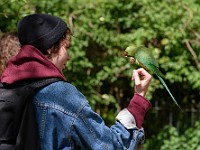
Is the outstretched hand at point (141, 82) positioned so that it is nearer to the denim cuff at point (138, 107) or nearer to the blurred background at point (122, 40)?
the denim cuff at point (138, 107)

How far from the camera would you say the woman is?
7.48ft

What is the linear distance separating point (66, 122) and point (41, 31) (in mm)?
421

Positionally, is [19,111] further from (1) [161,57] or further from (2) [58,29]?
(1) [161,57]

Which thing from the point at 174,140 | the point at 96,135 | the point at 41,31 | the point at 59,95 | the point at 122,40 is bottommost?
the point at 174,140

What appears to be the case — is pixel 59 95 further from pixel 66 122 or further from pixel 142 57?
pixel 142 57

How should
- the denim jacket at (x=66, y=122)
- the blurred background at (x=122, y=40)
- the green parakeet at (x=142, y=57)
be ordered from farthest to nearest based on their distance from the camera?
the blurred background at (x=122, y=40) < the green parakeet at (x=142, y=57) < the denim jacket at (x=66, y=122)

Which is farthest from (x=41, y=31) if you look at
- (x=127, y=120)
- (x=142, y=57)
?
(x=142, y=57)

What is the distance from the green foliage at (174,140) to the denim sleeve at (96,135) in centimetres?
471

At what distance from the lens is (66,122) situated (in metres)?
2.27

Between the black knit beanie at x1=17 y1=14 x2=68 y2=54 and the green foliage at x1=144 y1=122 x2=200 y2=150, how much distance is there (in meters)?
4.80

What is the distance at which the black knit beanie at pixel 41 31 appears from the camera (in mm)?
2414

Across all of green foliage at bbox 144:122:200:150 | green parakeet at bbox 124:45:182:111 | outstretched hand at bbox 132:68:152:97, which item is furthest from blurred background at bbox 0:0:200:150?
outstretched hand at bbox 132:68:152:97

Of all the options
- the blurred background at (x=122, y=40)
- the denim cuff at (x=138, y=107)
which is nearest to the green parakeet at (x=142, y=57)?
the denim cuff at (x=138, y=107)

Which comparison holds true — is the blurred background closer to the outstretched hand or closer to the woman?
the outstretched hand
